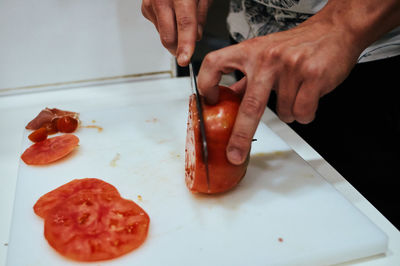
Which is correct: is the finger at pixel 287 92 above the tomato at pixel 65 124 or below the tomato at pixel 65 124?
above

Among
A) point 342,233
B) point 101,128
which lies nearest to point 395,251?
point 342,233

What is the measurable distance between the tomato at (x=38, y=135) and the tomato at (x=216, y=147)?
54 centimetres

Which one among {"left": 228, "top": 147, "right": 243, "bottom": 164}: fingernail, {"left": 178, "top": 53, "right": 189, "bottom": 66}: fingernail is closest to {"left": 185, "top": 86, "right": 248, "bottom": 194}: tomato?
{"left": 228, "top": 147, "right": 243, "bottom": 164}: fingernail

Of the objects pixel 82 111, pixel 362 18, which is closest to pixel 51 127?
pixel 82 111

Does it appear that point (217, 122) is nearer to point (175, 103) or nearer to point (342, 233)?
point (342, 233)

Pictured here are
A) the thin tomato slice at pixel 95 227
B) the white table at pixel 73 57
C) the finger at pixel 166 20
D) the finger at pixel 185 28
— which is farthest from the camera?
the white table at pixel 73 57

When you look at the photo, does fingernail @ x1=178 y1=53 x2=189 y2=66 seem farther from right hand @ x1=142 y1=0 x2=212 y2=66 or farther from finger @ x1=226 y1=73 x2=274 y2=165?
finger @ x1=226 y1=73 x2=274 y2=165

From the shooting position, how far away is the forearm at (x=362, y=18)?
34.7 inches

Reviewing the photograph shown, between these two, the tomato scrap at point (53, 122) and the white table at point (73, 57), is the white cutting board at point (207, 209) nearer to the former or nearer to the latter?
the tomato scrap at point (53, 122)

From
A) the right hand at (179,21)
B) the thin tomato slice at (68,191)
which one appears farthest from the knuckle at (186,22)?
the thin tomato slice at (68,191)

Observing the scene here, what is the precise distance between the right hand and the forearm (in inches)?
13.4

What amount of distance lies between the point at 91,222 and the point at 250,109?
1.49 feet

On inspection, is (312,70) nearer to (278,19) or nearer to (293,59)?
(293,59)

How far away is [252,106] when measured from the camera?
893mm
